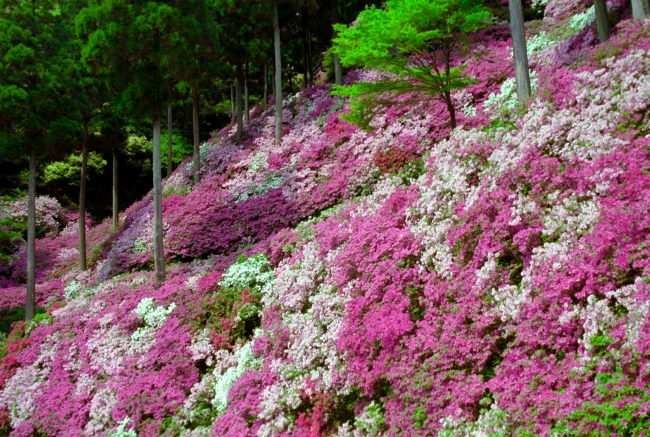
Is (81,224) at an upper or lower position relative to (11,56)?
lower

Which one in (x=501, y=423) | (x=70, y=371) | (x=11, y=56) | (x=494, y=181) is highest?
(x=11, y=56)

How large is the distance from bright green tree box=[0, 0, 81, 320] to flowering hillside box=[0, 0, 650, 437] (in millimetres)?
5162

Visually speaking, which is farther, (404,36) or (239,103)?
(239,103)

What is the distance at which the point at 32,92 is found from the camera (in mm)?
15711

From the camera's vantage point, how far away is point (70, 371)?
1135 cm

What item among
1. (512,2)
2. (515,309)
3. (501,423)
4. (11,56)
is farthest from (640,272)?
(11,56)

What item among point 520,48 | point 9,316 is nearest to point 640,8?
point 520,48

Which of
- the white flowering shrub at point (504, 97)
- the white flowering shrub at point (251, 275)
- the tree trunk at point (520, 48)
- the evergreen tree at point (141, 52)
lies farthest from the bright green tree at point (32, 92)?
the tree trunk at point (520, 48)

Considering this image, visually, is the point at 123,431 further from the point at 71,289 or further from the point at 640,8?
the point at 640,8

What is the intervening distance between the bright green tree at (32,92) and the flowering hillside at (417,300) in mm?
5162

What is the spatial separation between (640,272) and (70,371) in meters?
11.9

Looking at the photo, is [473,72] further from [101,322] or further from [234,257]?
[101,322]

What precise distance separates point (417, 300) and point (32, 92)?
15.2m

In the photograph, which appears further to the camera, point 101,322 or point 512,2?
point 101,322
